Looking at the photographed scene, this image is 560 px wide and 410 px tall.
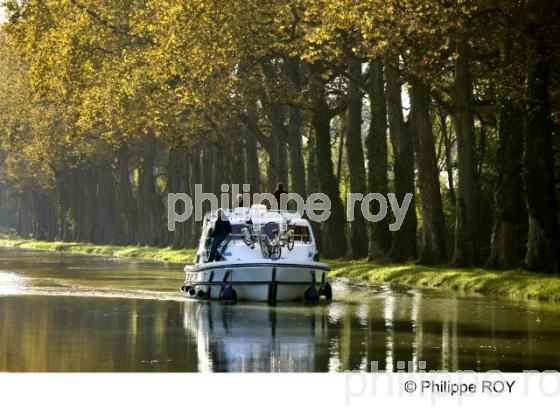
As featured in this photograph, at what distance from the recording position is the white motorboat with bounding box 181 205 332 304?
4022 centimetres

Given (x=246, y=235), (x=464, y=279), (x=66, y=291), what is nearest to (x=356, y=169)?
(x=464, y=279)

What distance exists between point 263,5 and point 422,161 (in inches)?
413

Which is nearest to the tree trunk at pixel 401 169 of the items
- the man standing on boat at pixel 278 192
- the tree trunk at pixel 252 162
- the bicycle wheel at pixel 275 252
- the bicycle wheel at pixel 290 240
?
the man standing on boat at pixel 278 192

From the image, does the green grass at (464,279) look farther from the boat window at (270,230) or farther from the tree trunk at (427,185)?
the boat window at (270,230)

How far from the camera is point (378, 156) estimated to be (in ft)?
196

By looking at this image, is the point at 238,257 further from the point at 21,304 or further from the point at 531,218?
the point at 531,218

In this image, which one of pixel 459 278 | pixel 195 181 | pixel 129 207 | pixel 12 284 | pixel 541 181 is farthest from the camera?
pixel 129 207

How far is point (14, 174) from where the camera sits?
127812 mm

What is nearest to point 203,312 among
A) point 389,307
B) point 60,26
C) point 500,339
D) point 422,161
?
point 389,307

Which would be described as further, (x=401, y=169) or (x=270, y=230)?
(x=401, y=169)

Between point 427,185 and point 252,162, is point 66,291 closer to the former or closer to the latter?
point 427,185

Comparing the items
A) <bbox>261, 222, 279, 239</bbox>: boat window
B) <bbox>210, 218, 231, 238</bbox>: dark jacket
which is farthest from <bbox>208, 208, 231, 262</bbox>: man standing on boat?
<bbox>261, 222, 279, 239</bbox>: boat window

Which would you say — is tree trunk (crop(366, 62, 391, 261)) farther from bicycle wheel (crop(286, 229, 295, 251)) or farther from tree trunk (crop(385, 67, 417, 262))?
bicycle wheel (crop(286, 229, 295, 251))

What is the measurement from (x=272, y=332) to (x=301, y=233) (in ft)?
43.5
